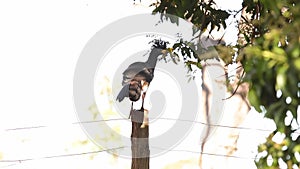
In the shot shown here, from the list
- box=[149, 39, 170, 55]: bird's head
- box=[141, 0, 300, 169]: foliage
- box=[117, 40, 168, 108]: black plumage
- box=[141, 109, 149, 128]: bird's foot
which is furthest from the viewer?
box=[141, 109, 149, 128]: bird's foot

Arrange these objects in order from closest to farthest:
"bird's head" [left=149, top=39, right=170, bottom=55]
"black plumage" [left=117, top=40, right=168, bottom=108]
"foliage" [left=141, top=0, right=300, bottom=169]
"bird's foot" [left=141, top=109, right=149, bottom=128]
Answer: "foliage" [left=141, top=0, right=300, bottom=169] → "black plumage" [left=117, top=40, right=168, bottom=108] → "bird's head" [left=149, top=39, right=170, bottom=55] → "bird's foot" [left=141, top=109, right=149, bottom=128]

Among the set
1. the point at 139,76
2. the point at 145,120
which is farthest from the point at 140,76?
the point at 145,120

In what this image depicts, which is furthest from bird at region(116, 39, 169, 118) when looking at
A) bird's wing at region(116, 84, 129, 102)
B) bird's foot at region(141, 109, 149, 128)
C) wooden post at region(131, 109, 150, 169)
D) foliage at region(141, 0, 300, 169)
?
foliage at region(141, 0, 300, 169)

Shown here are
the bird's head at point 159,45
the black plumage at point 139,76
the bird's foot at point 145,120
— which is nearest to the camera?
the black plumage at point 139,76

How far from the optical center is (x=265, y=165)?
170 cm

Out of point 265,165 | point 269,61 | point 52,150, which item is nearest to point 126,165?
point 52,150

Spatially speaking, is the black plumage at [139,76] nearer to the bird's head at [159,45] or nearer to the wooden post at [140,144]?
the bird's head at [159,45]

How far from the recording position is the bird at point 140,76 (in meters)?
4.42

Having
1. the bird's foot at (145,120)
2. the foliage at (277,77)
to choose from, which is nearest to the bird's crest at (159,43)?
the bird's foot at (145,120)

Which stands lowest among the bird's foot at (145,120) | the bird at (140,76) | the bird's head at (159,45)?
the bird's foot at (145,120)

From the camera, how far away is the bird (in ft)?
14.5

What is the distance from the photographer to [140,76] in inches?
176

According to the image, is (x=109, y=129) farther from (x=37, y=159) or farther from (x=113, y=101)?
(x=37, y=159)

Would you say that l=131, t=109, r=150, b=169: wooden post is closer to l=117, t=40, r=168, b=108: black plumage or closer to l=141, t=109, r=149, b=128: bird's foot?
l=141, t=109, r=149, b=128: bird's foot
